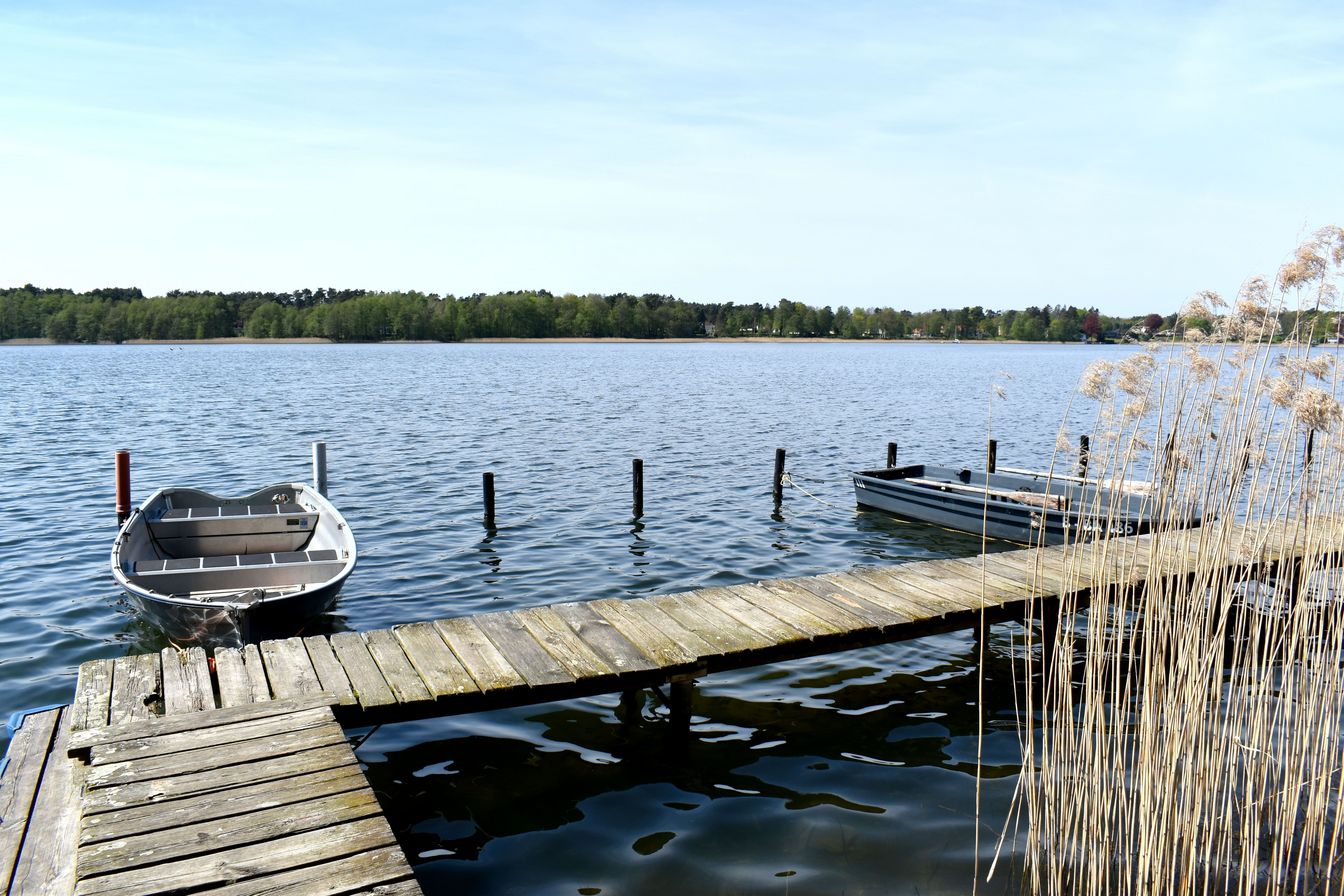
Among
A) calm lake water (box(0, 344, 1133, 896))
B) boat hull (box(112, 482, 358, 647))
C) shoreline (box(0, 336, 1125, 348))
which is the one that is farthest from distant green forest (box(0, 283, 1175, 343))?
boat hull (box(112, 482, 358, 647))

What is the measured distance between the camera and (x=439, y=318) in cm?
14025

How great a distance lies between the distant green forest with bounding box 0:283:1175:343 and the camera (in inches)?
5226

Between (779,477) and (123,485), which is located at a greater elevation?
(123,485)

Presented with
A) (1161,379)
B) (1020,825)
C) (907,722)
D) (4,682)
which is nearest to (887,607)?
(907,722)

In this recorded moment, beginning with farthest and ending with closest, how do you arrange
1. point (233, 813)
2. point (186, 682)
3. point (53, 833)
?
point (186, 682) → point (53, 833) → point (233, 813)

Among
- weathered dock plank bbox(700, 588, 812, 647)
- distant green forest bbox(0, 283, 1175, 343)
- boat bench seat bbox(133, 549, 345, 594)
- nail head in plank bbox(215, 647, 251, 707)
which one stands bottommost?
boat bench seat bbox(133, 549, 345, 594)

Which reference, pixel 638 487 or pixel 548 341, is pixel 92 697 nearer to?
pixel 638 487

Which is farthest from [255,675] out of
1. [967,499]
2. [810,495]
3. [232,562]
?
[810,495]

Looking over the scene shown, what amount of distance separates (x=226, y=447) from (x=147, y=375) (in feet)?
135

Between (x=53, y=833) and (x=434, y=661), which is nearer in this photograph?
(x=53, y=833)

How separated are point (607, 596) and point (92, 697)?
5649 mm

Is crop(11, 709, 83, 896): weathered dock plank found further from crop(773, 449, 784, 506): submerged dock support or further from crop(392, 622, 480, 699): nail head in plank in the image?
crop(773, 449, 784, 506): submerged dock support

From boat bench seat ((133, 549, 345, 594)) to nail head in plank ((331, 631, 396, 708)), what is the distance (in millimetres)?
3148

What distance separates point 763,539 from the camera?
13.0 m
